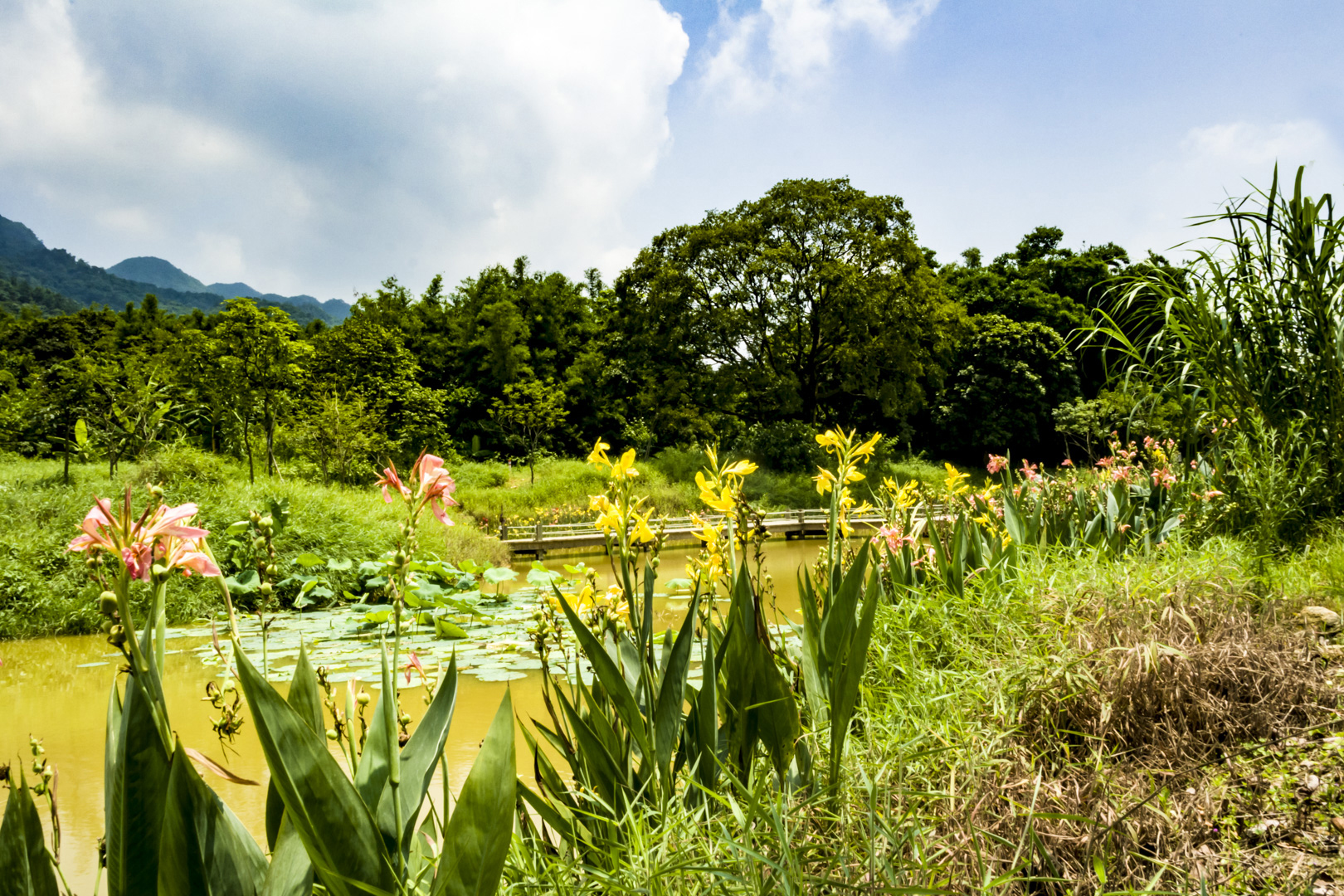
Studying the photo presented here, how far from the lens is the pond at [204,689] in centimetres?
Answer: 295

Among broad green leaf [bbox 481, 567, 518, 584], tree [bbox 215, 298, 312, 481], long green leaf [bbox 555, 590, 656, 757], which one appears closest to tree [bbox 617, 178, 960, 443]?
tree [bbox 215, 298, 312, 481]

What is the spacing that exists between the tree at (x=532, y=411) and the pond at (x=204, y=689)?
1111cm

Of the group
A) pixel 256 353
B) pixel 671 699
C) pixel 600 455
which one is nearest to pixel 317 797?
pixel 671 699

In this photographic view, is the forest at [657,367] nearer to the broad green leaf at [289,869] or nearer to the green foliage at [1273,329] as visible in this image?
the green foliage at [1273,329]

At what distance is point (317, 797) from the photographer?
34.7 inches

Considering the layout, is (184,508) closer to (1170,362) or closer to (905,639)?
(905,639)

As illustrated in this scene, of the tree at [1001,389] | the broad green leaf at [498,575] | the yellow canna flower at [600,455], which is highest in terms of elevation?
the tree at [1001,389]

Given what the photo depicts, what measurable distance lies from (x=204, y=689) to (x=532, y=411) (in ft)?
46.5

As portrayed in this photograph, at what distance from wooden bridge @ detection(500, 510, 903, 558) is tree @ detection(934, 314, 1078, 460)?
8935 millimetres

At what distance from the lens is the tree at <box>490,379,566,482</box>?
18.5 meters

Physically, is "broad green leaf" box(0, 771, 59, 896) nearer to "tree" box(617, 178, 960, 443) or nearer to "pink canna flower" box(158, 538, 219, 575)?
"pink canna flower" box(158, 538, 219, 575)

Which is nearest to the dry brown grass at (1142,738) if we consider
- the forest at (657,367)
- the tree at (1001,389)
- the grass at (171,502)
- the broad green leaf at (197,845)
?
the broad green leaf at (197,845)

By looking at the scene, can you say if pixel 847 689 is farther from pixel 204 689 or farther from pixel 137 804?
pixel 204 689

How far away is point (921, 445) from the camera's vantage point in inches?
848
